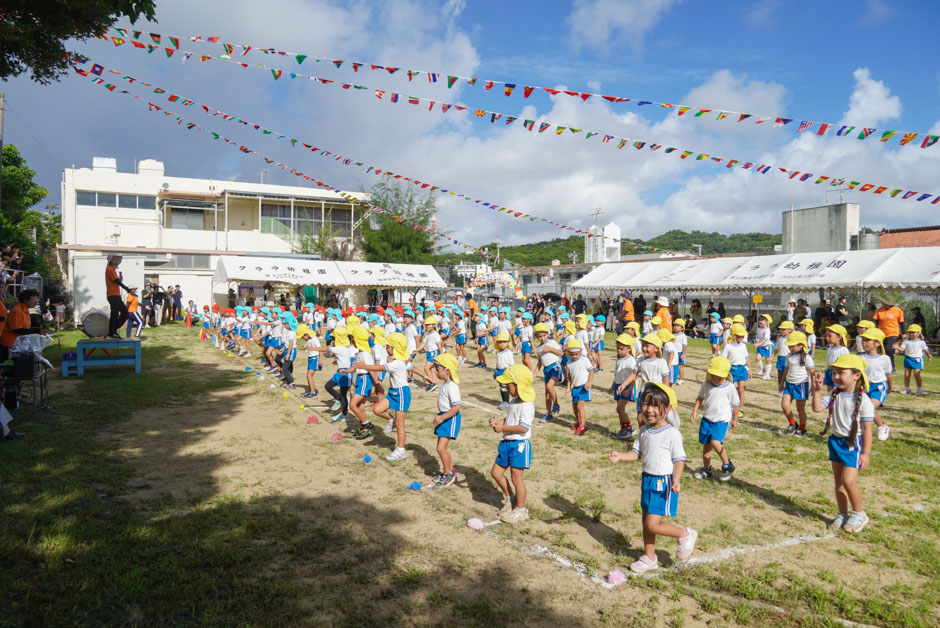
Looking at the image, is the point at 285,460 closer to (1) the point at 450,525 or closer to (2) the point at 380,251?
(1) the point at 450,525

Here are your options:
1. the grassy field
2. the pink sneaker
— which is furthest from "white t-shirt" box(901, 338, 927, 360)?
the pink sneaker

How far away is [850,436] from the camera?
5117mm

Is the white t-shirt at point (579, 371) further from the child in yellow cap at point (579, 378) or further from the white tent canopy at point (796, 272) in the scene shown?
the white tent canopy at point (796, 272)

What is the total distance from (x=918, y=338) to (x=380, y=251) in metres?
30.5

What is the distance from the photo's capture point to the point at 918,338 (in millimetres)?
11352

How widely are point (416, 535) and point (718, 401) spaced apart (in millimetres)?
3499

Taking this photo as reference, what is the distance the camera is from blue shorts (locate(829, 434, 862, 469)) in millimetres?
5078

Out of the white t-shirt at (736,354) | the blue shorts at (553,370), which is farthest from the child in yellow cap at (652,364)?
the white t-shirt at (736,354)

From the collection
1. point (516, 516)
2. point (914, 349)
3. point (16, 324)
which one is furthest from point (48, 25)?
point (914, 349)

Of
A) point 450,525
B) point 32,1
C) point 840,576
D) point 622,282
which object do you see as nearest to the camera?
point 840,576

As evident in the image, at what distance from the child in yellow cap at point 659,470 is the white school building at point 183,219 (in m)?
30.4

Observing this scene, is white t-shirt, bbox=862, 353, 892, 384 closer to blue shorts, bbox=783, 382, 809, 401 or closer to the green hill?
blue shorts, bbox=783, 382, 809, 401

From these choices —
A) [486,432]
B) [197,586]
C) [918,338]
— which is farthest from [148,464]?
[918,338]

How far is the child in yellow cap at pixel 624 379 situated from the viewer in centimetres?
786
